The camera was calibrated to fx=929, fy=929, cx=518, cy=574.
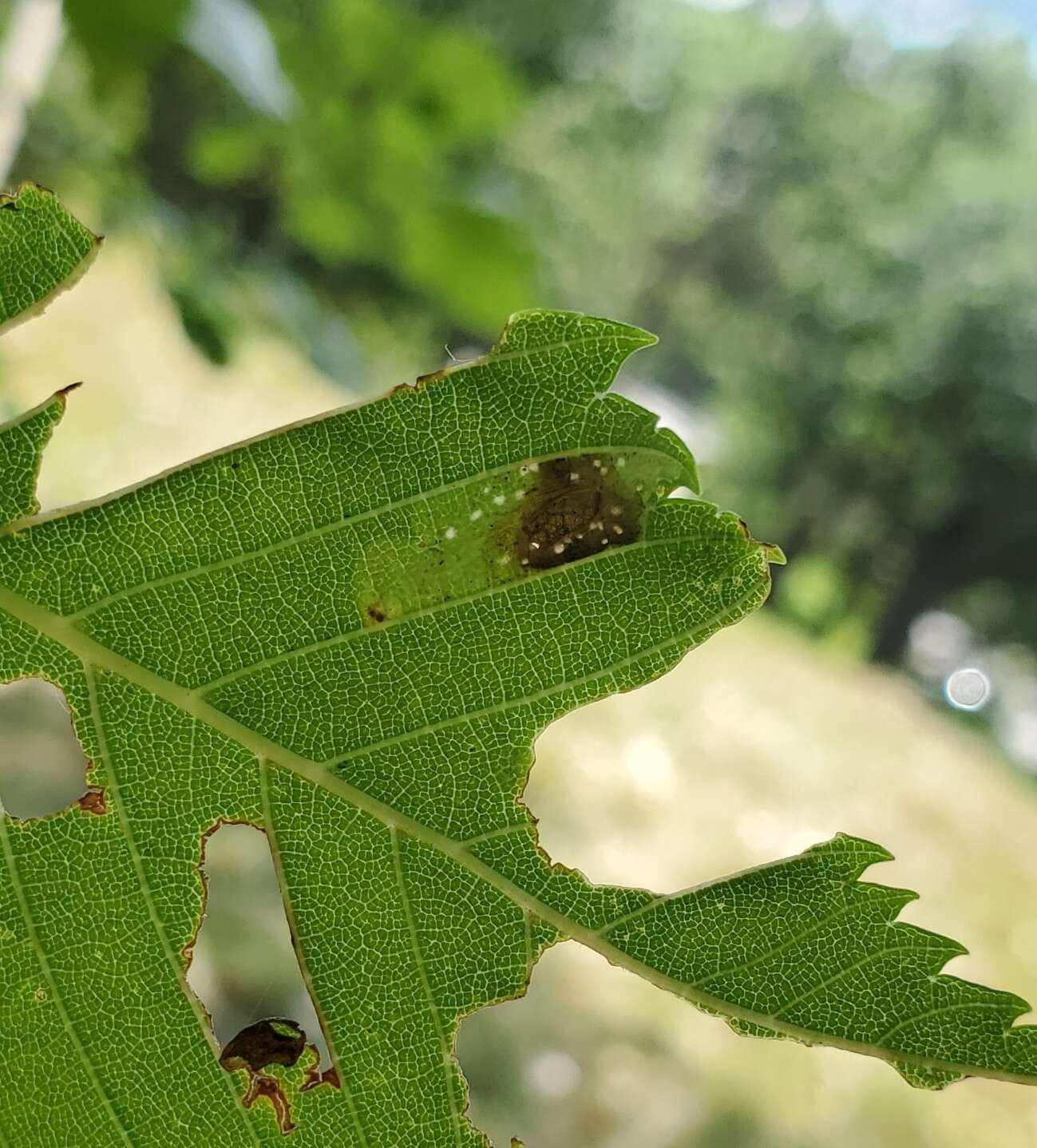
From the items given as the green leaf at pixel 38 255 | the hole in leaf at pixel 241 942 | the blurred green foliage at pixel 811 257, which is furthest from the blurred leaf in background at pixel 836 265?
the green leaf at pixel 38 255

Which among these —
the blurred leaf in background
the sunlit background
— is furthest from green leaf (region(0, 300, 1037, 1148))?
the blurred leaf in background

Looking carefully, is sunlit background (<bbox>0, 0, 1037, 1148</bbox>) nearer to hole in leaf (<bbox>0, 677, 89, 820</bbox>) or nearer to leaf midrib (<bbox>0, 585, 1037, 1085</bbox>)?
hole in leaf (<bbox>0, 677, 89, 820</bbox>)

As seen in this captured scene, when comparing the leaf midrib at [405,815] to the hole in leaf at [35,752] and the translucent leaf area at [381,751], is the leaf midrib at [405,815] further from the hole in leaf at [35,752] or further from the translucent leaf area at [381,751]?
the hole in leaf at [35,752]

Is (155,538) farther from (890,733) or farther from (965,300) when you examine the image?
(965,300)

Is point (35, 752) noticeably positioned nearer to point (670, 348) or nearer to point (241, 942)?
point (241, 942)

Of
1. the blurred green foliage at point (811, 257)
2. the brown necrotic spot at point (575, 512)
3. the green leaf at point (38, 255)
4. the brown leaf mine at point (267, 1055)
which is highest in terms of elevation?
the blurred green foliage at point (811, 257)

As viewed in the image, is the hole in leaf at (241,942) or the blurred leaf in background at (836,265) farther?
the blurred leaf in background at (836,265)
